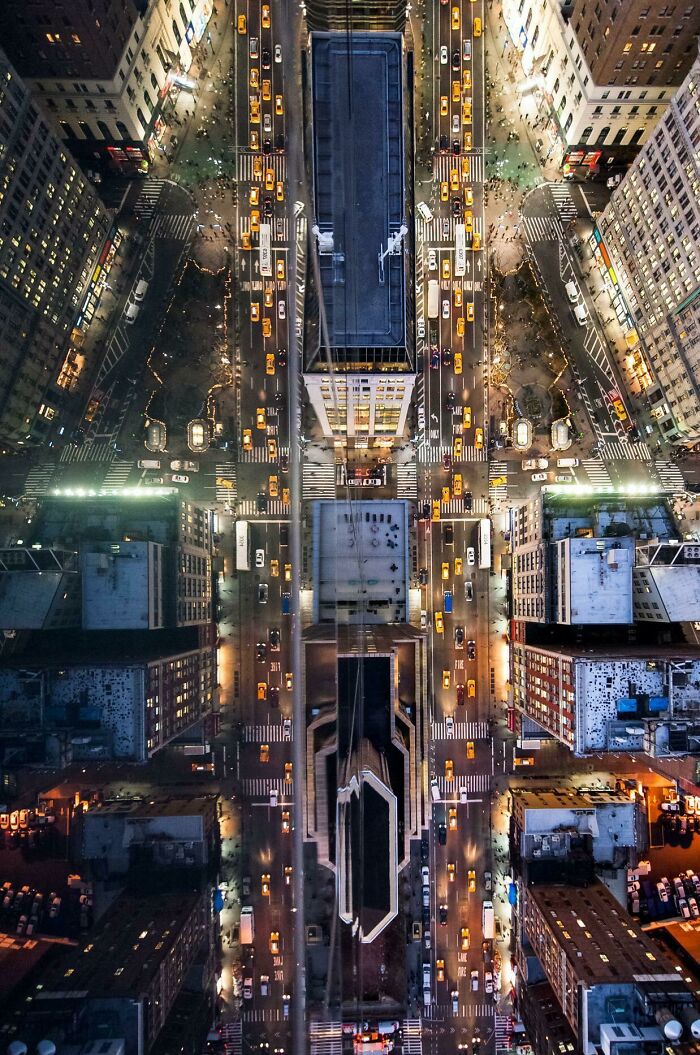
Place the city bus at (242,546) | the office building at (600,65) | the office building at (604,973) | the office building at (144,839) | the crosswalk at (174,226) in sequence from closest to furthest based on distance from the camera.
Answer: the office building at (604,973) < the office building at (600,65) < the office building at (144,839) < the city bus at (242,546) < the crosswalk at (174,226)

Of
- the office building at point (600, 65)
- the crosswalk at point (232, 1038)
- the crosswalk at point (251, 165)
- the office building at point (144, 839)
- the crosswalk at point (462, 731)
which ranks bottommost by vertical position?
the crosswalk at point (232, 1038)

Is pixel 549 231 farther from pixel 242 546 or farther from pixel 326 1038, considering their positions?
pixel 326 1038

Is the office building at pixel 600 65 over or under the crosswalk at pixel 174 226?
over

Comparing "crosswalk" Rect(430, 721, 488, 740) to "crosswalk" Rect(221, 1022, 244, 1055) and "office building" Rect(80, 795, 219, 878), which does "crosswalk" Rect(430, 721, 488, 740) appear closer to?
"office building" Rect(80, 795, 219, 878)

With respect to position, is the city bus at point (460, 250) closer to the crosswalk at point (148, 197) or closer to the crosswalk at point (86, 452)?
the crosswalk at point (148, 197)

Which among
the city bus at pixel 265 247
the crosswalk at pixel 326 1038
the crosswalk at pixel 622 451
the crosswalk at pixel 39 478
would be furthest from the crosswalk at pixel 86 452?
the crosswalk at pixel 326 1038

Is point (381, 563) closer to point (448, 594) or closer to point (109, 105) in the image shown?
point (448, 594)

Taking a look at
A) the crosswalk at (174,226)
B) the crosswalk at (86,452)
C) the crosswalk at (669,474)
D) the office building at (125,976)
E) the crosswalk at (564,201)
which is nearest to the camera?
the office building at (125,976)
